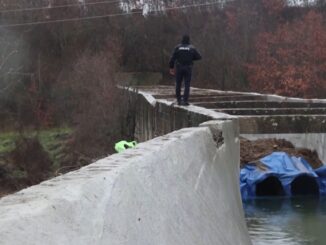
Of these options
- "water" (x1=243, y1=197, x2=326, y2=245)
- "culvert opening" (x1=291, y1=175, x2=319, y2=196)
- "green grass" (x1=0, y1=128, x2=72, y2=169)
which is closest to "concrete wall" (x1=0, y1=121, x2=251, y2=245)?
"water" (x1=243, y1=197, x2=326, y2=245)

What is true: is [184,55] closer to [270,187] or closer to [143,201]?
[270,187]

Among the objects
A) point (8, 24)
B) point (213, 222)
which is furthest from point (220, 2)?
point (213, 222)

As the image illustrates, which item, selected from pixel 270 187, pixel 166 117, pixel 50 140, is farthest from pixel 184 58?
pixel 50 140

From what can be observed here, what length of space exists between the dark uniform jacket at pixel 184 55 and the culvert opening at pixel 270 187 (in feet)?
10.4

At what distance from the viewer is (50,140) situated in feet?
146

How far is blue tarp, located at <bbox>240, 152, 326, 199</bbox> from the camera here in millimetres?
15023

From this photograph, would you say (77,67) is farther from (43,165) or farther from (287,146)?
(287,146)

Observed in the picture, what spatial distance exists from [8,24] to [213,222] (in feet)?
171

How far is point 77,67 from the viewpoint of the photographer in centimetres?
4319

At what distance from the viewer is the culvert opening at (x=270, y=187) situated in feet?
50.3

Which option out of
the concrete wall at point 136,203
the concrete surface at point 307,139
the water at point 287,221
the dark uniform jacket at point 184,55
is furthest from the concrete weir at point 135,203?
the concrete surface at point 307,139

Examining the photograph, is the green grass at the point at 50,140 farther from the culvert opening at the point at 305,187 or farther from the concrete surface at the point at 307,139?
the culvert opening at the point at 305,187

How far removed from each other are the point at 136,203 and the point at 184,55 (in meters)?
10.6

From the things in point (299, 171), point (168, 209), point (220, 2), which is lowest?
point (299, 171)
